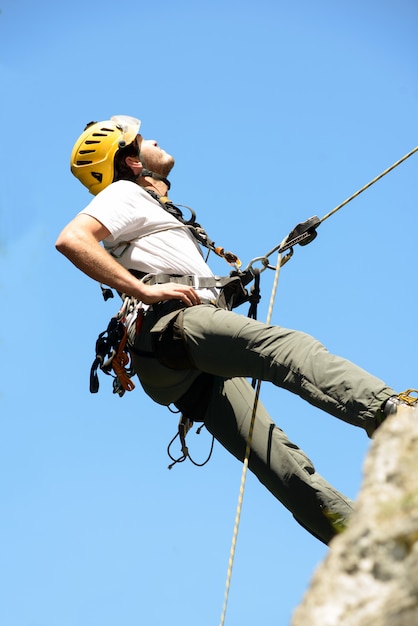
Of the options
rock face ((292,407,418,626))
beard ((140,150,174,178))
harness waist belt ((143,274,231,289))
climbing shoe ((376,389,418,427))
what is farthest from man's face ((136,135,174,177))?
rock face ((292,407,418,626))

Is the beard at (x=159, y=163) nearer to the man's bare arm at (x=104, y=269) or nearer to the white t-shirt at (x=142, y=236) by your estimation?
the white t-shirt at (x=142, y=236)

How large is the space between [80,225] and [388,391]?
2137mm

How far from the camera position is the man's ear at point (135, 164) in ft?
22.7

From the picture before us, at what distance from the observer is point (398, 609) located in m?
1.68

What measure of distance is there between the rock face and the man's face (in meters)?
5.29

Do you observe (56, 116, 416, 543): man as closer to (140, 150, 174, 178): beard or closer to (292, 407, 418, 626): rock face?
(140, 150, 174, 178): beard

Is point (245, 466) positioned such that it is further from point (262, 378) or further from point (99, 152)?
point (99, 152)

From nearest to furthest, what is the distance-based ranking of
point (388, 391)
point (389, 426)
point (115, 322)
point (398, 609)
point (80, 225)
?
point (398, 609) → point (389, 426) → point (388, 391) → point (80, 225) → point (115, 322)

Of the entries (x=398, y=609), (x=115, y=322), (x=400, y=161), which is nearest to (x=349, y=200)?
(x=400, y=161)

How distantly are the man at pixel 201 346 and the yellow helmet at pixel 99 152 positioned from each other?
0.62m

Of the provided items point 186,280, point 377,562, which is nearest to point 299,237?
point 186,280

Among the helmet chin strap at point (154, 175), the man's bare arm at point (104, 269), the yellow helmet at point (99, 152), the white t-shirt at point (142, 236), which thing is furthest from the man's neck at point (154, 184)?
the man's bare arm at point (104, 269)

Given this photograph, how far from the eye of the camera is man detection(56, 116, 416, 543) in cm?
511

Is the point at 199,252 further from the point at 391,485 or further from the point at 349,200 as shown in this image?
the point at 391,485
